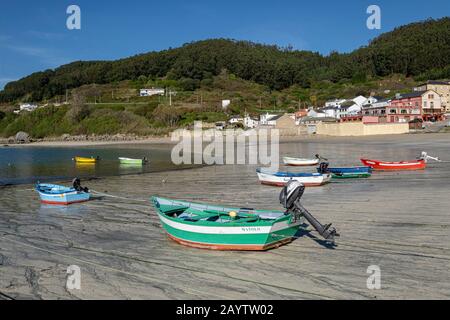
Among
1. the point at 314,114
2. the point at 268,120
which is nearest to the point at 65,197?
the point at 268,120

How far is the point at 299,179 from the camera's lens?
23.0 metres

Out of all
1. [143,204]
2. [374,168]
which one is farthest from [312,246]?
[374,168]

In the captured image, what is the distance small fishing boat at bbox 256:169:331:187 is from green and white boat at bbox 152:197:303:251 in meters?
10.5

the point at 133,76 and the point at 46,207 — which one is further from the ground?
the point at 133,76

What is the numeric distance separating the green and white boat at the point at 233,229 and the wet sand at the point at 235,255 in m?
0.29

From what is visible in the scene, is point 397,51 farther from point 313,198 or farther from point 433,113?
point 313,198

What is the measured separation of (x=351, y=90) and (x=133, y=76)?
93717mm

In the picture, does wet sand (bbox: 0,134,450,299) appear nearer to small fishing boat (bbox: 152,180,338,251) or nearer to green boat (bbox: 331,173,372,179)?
small fishing boat (bbox: 152,180,338,251)

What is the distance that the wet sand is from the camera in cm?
886

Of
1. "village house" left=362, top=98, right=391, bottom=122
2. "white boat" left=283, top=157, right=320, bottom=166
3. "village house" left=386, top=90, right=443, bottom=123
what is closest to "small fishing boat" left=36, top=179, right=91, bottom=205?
"white boat" left=283, top=157, right=320, bottom=166

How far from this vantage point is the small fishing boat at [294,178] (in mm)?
23016

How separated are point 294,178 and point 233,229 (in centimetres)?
1216

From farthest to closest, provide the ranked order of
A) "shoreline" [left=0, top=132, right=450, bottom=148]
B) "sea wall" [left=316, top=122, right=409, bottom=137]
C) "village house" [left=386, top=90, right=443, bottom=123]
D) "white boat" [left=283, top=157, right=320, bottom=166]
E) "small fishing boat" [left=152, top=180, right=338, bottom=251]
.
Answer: "village house" [left=386, top=90, right=443, bottom=123]
"sea wall" [left=316, top=122, right=409, bottom=137]
"shoreline" [left=0, top=132, right=450, bottom=148]
"white boat" [left=283, top=157, right=320, bottom=166]
"small fishing boat" [left=152, top=180, right=338, bottom=251]
